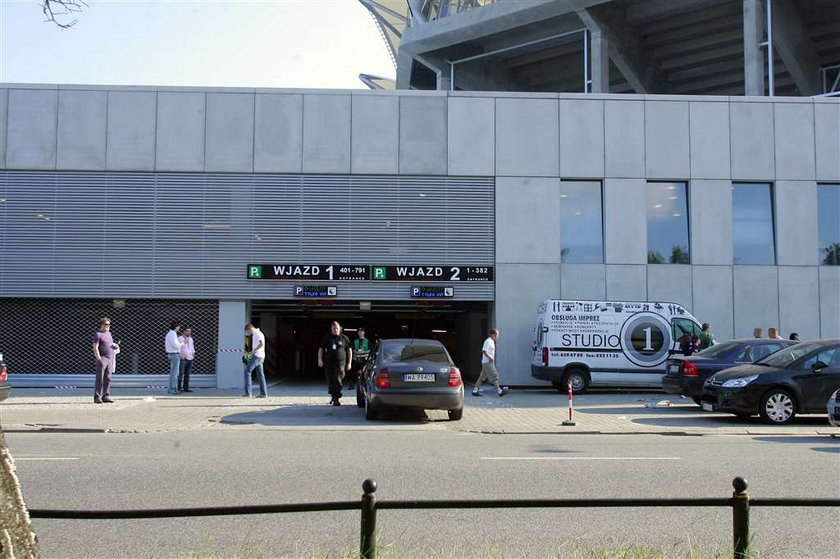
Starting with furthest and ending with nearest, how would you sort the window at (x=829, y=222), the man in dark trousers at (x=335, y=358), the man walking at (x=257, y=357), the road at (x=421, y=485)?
1. the window at (x=829, y=222)
2. the man walking at (x=257, y=357)
3. the man in dark trousers at (x=335, y=358)
4. the road at (x=421, y=485)

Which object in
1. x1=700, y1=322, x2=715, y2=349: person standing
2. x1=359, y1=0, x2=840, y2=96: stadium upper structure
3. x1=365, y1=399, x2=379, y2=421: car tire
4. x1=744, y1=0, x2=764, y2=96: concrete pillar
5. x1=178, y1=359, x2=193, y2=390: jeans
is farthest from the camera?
x1=359, y1=0, x2=840, y2=96: stadium upper structure

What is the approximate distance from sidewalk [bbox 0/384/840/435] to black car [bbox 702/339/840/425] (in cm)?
32

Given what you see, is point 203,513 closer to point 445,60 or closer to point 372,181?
point 372,181

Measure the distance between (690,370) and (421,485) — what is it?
9554mm

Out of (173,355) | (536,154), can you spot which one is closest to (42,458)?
(173,355)

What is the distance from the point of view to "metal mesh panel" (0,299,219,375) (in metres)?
21.5

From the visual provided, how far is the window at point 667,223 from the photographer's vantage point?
22.6 m

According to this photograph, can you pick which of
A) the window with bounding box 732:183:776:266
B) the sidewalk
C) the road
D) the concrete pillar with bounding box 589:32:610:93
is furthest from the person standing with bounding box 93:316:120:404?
the concrete pillar with bounding box 589:32:610:93

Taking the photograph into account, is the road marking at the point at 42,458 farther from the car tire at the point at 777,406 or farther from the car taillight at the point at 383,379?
the car tire at the point at 777,406

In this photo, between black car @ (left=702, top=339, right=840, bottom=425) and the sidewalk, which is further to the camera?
black car @ (left=702, top=339, right=840, bottom=425)

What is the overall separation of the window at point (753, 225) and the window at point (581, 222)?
4.04 m

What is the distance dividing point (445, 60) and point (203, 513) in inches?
1338

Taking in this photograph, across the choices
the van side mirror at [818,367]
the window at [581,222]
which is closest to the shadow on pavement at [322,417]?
the van side mirror at [818,367]

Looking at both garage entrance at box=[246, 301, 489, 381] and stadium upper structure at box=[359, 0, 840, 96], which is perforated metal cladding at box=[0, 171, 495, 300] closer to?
garage entrance at box=[246, 301, 489, 381]
